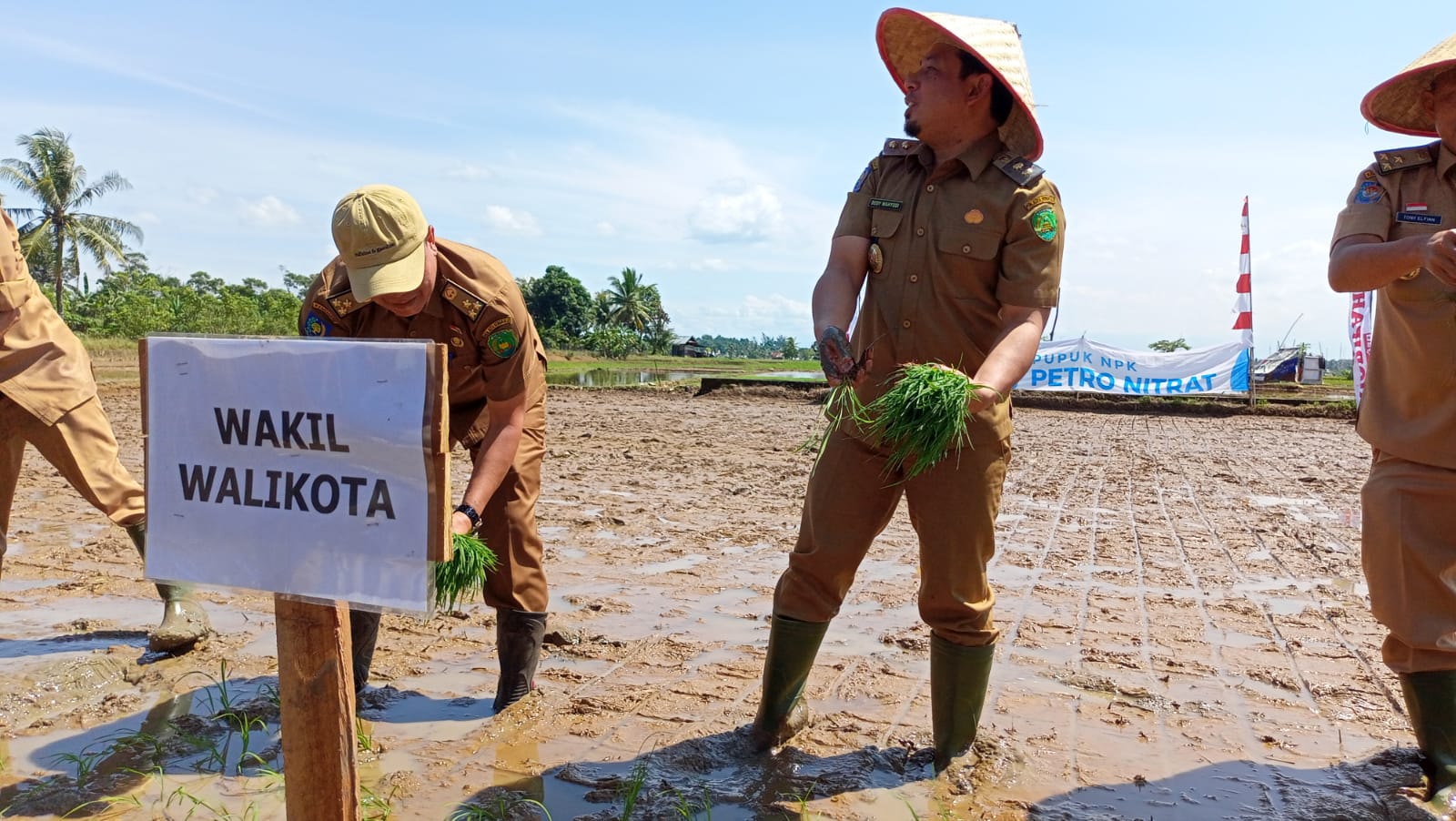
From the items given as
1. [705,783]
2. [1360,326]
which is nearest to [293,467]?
[705,783]

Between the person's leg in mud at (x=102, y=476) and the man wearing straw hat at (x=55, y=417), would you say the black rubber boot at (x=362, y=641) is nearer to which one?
the man wearing straw hat at (x=55, y=417)

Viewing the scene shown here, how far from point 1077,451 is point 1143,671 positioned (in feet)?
25.7

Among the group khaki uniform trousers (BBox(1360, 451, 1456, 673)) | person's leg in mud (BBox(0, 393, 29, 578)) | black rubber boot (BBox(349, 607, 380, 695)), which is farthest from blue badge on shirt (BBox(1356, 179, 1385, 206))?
person's leg in mud (BBox(0, 393, 29, 578))

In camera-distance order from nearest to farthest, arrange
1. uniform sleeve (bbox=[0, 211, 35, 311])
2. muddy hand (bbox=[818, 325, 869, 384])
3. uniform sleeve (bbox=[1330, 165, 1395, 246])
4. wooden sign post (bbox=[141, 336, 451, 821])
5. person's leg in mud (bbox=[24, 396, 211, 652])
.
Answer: wooden sign post (bbox=[141, 336, 451, 821])
muddy hand (bbox=[818, 325, 869, 384])
uniform sleeve (bbox=[1330, 165, 1395, 246])
uniform sleeve (bbox=[0, 211, 35, 311])
person's leg in mud (bbox=[24, 396, 211, 652])

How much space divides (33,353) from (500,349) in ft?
7.06

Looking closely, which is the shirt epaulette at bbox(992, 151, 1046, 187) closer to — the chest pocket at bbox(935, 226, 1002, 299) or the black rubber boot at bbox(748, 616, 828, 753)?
the chest pocket at bbox(935, 226, 1002, 299)

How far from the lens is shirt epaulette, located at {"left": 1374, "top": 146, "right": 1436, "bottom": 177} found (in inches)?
109

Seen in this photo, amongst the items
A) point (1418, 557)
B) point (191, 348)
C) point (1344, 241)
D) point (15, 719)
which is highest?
point (1344, 241)

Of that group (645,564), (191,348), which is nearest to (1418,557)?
(191,348)

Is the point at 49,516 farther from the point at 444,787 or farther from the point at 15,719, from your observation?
the point at 444,787

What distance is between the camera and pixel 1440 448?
2.66m

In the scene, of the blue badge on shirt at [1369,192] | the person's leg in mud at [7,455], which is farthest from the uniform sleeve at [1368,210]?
the person's leg in mud at [7,455]

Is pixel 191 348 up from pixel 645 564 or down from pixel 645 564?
up

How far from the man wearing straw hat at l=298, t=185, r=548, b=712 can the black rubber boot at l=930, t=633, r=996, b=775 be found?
1408 millimetres
